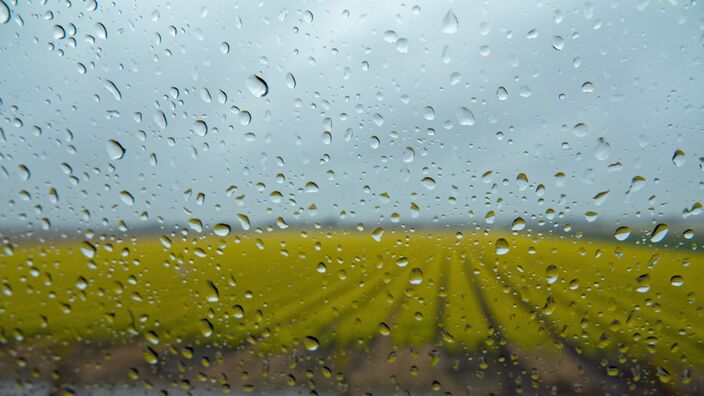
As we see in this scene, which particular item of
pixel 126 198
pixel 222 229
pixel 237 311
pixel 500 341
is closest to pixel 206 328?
pixel 237 311

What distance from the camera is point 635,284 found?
105 centimetres

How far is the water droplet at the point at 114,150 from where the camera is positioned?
1.01 metres

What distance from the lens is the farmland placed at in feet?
3.31

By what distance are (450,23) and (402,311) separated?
713mm

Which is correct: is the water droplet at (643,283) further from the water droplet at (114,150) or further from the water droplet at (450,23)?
the water droplet at (114,150)

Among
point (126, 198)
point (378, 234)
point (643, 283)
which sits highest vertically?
point (126, 198)

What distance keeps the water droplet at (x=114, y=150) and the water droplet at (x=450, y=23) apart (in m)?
0.83

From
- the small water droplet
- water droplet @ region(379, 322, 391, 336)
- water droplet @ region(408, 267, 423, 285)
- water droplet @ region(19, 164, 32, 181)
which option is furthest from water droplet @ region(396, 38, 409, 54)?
water droplet @ region(19, 164, 32, 181)

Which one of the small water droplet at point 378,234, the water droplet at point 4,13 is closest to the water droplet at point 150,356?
the small water droplet at point 378,234

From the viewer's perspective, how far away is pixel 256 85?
106 centimetres

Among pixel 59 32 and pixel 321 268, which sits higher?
pixel 59 32

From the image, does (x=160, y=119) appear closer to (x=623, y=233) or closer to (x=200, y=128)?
(x=200, y=128)

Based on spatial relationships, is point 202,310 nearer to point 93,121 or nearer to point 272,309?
point 272,309

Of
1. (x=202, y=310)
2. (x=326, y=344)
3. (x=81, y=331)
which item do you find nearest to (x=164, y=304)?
(x=202, y=310)
